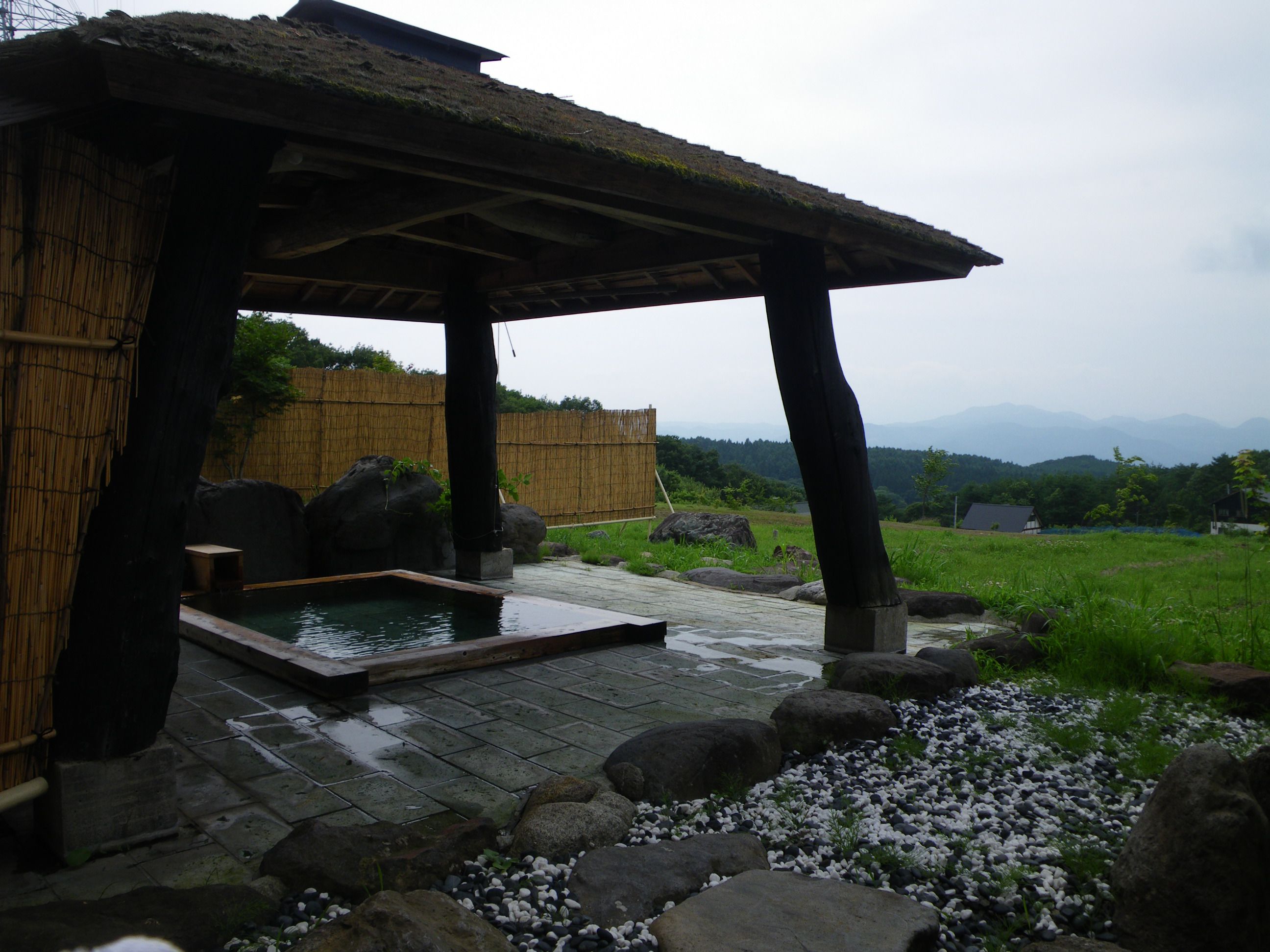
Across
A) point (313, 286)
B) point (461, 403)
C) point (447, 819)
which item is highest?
point (313, 286)

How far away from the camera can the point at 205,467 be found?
380 inches

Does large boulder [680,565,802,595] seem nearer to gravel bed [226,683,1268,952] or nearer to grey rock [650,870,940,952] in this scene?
gravel bed [226,683,1268,952]

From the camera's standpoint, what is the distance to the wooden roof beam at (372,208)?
4355 millimetres

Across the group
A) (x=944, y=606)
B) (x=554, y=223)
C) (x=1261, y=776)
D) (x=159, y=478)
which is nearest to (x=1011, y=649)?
(x=944, y=606)

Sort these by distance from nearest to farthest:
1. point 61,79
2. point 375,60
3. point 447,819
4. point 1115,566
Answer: point 61,79, point 447,819, point 375,60, point 1115,566

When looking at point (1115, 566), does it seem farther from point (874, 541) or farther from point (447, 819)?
point (447, 819)

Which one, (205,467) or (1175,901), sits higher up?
(205,467)

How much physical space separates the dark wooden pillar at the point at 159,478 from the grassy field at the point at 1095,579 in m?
4.40

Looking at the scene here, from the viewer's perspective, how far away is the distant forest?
17641mm

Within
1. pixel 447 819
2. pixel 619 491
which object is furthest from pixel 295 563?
pixel 619 491

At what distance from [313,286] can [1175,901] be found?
715 centimetres

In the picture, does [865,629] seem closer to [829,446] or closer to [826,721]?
[829,446]

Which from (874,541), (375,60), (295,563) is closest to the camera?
(375,60)

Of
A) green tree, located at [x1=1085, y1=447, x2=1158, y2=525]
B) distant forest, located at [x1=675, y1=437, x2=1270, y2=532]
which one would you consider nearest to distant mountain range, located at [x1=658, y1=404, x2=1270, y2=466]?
distant forest, located at [x1=675, y1=437, x2=1270, y2=532]
